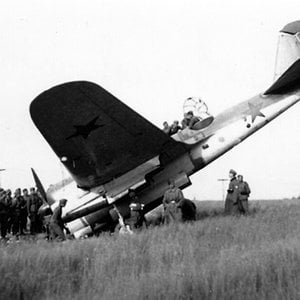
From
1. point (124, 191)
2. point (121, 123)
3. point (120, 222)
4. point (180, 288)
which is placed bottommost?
point (120, 222)

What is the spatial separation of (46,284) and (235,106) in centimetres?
881

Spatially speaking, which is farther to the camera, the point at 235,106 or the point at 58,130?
the point at 235,106

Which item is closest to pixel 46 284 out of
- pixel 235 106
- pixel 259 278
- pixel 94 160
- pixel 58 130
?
pixel 259 278

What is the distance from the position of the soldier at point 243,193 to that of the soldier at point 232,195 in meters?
0.11

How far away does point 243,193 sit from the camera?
13.2m

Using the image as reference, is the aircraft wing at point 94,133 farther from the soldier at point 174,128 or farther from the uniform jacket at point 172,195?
the uniform jacket at point 172,195

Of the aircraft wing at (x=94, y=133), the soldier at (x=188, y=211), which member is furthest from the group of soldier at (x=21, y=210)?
the soldier at (x=188, y=211)

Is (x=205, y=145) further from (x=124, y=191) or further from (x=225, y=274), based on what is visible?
(x=225, y=274)

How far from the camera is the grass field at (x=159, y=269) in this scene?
491cm

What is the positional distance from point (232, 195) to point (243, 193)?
0.32m

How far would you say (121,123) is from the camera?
10.4 metres

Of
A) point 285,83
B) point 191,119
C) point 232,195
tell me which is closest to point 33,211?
point 191,119

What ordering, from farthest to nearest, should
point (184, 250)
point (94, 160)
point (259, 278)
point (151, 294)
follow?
point (94, 160), point (184, 250), point (259, 278), point (151, 294)

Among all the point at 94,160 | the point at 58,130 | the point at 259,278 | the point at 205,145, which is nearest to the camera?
the point at 259,278
